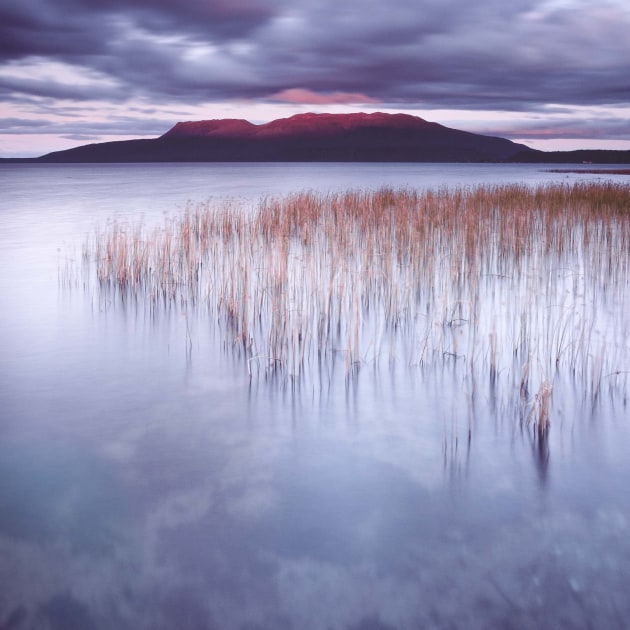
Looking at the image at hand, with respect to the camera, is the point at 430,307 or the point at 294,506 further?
the point at 430,307

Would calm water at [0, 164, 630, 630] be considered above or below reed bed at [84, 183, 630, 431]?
below

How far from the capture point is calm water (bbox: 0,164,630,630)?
7.55 feet

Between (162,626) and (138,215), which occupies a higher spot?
(138,215)

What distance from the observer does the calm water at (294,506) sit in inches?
90.7

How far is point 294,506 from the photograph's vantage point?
3.00 meters

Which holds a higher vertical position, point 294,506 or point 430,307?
point 430,307

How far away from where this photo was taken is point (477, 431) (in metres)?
3.76

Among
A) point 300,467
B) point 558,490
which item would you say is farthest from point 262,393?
point 558,490

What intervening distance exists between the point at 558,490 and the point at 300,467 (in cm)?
141

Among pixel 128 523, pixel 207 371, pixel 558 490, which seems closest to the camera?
pixel 128 523

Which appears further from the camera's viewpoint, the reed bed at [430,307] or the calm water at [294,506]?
the reed bed at [430,307]

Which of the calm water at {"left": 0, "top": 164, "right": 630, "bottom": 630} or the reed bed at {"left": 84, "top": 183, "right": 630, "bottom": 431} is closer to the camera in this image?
the calm water at {"left": 0, "top": 164, "right": 630, "bottom": 630}

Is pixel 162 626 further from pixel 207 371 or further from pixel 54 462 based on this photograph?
pixel 207 371

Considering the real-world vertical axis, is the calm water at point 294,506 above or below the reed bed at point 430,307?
below
